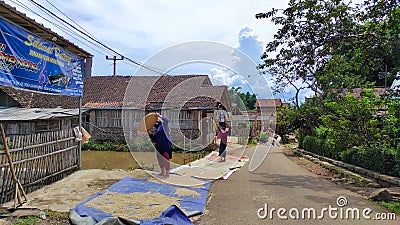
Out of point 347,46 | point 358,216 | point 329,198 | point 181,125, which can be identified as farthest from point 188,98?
→ point 358,216

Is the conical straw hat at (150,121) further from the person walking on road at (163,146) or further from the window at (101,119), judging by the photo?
the window at (101,119)

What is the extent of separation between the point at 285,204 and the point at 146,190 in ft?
9.66

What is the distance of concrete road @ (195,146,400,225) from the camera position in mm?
5824

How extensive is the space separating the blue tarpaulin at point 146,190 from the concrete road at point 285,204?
0.21m

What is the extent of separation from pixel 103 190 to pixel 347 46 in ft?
28.1

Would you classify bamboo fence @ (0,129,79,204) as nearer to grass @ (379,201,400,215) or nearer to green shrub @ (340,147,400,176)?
grass @ (379,201,400,215)

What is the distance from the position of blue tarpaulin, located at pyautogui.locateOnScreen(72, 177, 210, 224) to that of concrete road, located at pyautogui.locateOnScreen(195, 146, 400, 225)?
8.4 inches

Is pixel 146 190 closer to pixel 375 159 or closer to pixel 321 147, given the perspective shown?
pixel 375 159

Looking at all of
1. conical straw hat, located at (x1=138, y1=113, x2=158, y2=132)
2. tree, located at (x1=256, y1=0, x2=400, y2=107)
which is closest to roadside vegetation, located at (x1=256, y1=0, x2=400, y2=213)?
tree, located at (x1=256, y1=0, x2=400, y2=107)

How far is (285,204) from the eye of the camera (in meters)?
6.90

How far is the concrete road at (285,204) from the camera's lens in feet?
19.1

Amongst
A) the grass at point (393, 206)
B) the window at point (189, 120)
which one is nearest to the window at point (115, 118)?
the window at point (189, 120)

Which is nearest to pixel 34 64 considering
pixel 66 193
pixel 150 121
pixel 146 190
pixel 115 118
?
pixel 66 193

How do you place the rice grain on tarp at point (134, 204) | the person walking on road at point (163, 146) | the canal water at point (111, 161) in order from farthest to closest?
the canal water at point (111, 161) → the person walking on road at point (163, 146) → the rice grain on tarp at point (134, 204)
